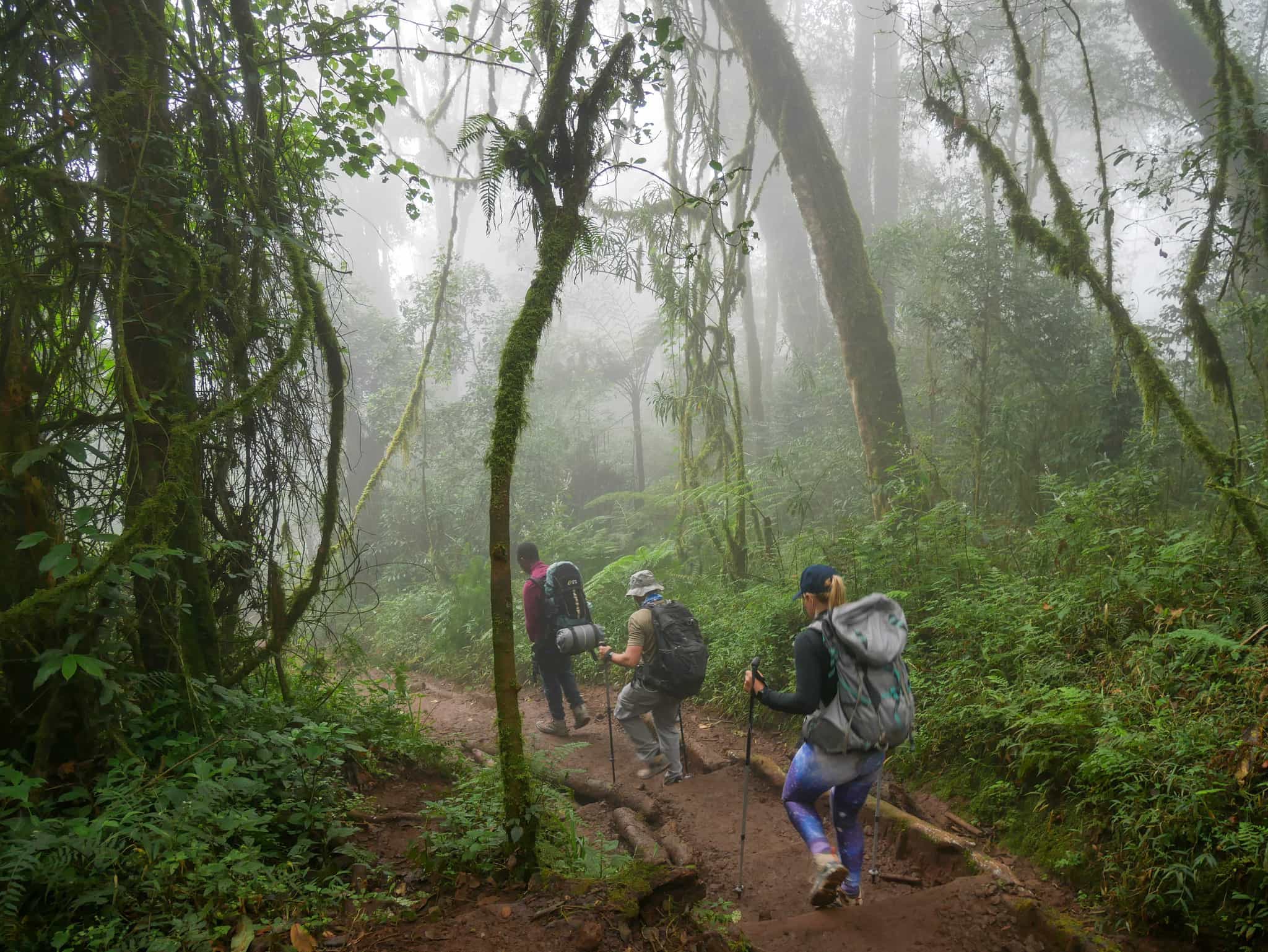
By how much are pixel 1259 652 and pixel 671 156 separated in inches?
368

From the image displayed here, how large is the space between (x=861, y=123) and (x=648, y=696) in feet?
83.4

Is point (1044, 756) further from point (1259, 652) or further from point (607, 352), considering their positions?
point (607, 352)

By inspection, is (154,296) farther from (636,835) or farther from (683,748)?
(683,748)

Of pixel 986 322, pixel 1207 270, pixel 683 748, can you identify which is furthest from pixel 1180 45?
pixel 683 748

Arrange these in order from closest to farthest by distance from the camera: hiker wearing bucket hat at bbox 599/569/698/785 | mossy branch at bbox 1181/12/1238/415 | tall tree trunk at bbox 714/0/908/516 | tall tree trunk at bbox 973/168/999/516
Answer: mossy branch at bbox 1181/12/1238/415 < hiker wearing bucket hat at bbox 599/569/698/785 < tall tree trunk at bbox 714/0/908/516 < tall tree trunk at bbox 973/168/999/516

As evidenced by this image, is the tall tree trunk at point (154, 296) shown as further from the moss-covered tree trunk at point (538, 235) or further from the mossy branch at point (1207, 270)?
the mossy branch at point (1207, 270)

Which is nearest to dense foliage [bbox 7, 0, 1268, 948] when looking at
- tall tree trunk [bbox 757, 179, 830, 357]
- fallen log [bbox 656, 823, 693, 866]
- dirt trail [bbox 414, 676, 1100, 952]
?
dirt trail [bbox 414, 676, 1100, 952]

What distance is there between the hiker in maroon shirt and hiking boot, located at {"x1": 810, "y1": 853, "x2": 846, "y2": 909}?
164 inches

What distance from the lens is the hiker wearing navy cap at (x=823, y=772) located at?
12.2 feet

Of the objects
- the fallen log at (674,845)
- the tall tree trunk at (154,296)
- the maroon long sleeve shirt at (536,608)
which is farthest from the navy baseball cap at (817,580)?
the maroon long sleeve shirt at (536,608)

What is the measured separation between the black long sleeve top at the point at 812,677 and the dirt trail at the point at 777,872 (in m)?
1.01

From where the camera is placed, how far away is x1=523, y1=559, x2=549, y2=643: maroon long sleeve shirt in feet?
24.6

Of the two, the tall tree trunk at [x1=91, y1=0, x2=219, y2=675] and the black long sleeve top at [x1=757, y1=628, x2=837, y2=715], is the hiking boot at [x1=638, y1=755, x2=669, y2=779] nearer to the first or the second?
the black long sleeve top at [x1=757, y1=628, x2=837, y2=715]

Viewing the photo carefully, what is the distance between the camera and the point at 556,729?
762 cm
